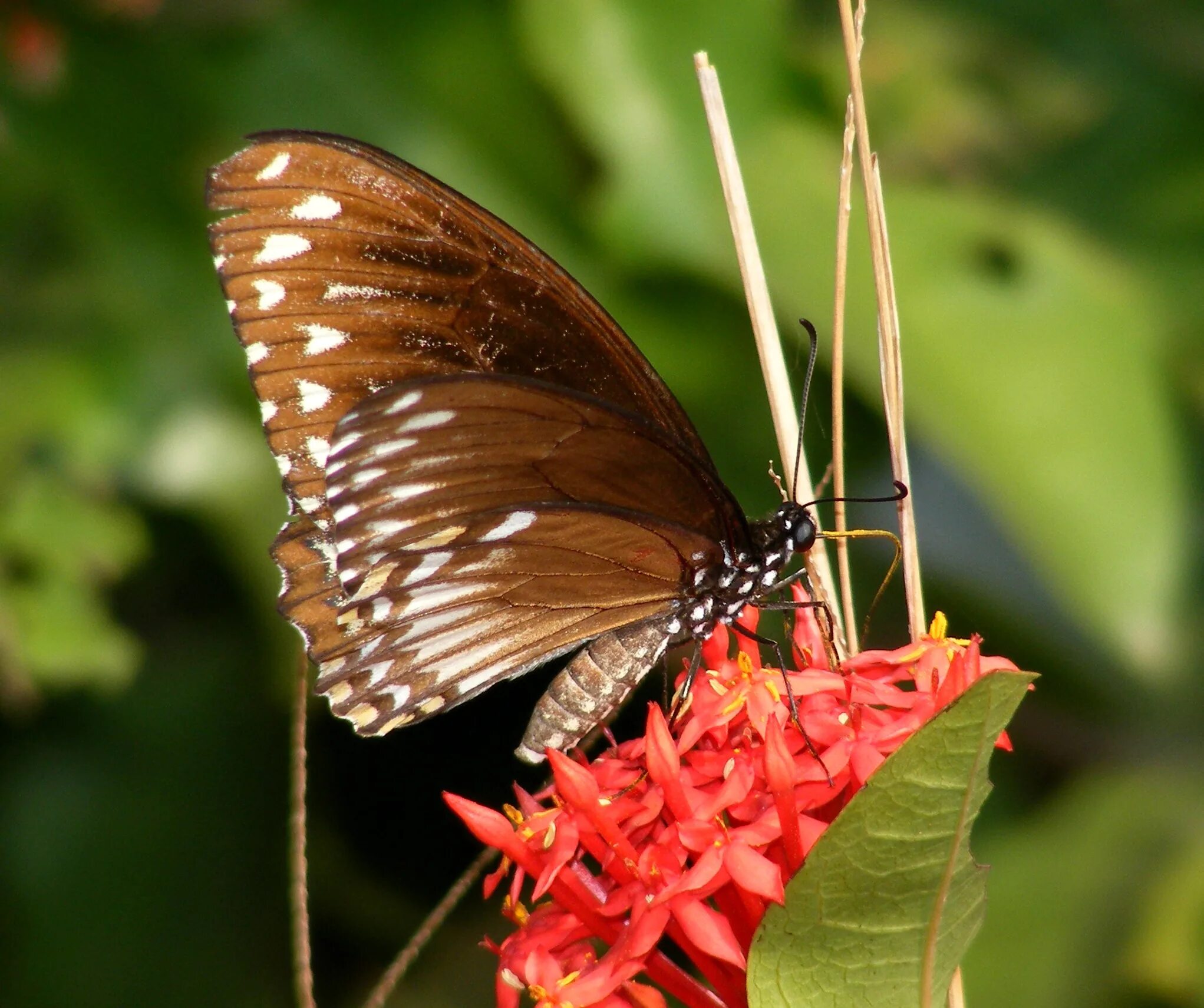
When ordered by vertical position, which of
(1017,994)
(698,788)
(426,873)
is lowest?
(1017,994)

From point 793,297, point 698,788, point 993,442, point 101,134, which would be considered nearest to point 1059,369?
point 993,442

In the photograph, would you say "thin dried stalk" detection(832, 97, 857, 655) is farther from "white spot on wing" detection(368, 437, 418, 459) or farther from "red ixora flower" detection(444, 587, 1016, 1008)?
"white spot on wing" detection(368, 437, 418, 459)

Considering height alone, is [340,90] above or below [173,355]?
above

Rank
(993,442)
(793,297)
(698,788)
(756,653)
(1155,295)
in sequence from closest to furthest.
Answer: (698,788)
(756,653)
(993,442)
(793,297)
(1155,295)

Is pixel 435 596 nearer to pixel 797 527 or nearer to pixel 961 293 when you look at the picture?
pixel 797 527

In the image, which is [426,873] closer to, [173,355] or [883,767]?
[173,355]

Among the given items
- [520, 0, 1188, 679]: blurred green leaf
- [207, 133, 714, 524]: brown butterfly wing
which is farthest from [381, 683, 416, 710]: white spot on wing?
[520, 0, 1188, 679]: blurred green leaf

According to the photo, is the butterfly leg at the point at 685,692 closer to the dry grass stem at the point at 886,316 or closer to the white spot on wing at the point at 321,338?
the dry grass stem at the point at 886,316

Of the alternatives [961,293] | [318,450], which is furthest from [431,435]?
[961,293]
